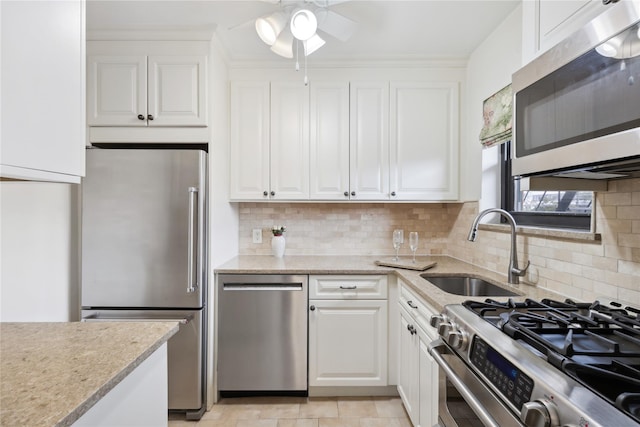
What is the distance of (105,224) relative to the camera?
2.05 meters

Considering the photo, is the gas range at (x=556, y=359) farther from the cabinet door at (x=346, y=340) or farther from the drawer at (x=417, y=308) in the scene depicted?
the cabinet door at (x=346, y=340)

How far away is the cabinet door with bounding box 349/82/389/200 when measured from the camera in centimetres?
256

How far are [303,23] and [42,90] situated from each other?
1.17 metres

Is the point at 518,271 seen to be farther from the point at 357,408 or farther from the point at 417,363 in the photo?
the point at 357,408

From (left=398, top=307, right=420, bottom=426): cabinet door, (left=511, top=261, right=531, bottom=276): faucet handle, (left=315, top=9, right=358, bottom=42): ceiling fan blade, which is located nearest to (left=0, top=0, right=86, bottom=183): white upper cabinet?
(left=315, top=9, right=358, bottom=42): ceiling fan blade

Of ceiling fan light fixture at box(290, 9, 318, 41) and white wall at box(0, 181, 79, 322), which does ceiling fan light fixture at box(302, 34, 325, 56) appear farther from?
white wall at box(0, 181, 79, 322)

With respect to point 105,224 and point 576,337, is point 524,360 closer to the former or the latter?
point 576,337

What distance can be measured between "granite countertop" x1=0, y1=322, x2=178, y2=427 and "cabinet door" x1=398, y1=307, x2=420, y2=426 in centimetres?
125

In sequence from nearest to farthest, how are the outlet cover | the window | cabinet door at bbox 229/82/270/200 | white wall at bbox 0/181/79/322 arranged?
white wall at bbox 0/181/79/322, the window, cabinet door at bbox 229/82/270/200, the outlet cover

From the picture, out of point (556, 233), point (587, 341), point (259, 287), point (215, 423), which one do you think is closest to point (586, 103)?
point (587, 341)

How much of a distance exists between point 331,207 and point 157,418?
2.04m

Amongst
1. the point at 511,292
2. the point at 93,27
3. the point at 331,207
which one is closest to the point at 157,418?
the point at 511,292

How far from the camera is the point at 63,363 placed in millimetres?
837

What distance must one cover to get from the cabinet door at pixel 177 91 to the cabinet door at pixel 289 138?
0.57 m
